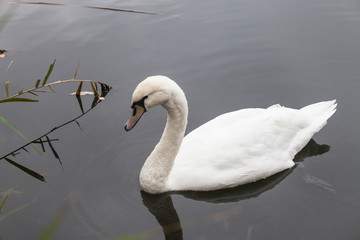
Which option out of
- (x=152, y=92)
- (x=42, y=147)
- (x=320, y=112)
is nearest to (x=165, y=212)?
(x=152, y=92)

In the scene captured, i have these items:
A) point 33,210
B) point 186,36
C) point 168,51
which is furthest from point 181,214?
point 186,36

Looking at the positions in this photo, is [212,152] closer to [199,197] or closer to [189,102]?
[199,197]

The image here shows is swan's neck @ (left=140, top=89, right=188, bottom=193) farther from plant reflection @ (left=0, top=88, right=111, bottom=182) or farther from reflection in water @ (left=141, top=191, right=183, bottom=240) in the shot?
plant reflection @ (left=0, top=88, right=111, bottom=182)

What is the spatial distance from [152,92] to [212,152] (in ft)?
3.54

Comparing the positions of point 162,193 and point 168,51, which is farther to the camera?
point 168,51

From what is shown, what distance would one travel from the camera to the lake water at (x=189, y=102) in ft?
17.2

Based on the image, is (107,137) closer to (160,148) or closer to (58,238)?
(160,148)

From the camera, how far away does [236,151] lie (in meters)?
5.53

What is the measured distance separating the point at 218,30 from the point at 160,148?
437cm

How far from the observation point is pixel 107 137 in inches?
264

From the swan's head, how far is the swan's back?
0.88 meters

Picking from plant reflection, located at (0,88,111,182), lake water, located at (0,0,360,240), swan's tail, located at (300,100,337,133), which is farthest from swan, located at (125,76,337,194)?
plant reflection, located at (0,88,111,182)

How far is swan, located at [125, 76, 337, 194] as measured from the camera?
17.7ft

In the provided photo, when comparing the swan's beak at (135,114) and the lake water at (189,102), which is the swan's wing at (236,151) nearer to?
the lake water at (189,102)
